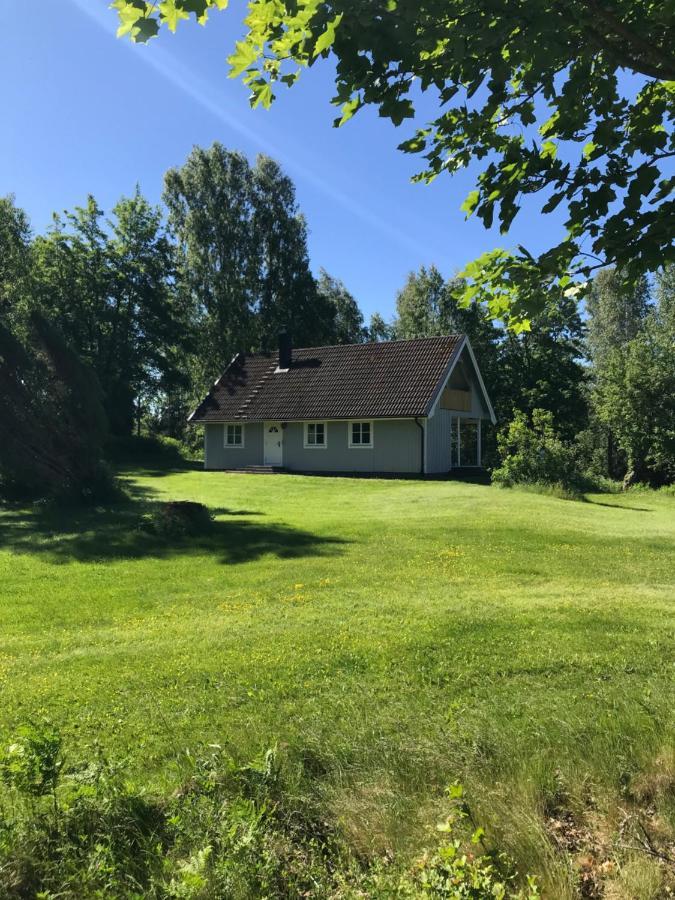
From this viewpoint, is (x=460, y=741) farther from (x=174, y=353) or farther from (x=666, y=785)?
(x=174, y=353)

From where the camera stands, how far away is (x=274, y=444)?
3183 centimetres

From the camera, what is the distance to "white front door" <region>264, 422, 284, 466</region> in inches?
1242

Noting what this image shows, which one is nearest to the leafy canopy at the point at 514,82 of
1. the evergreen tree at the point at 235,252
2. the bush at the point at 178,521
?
the bush at the point at 178,521

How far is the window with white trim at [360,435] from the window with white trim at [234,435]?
6.62m

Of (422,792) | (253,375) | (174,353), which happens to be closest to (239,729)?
(422,792)

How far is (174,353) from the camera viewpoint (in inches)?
1858

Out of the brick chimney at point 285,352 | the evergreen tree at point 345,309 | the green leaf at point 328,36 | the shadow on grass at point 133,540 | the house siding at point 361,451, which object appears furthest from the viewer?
the evergreen tree at point 345,309

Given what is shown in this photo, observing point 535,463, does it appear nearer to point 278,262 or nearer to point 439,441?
point 439,441

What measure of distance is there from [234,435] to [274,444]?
277 centimetres

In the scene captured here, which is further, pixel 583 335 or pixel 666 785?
pixel 583 335

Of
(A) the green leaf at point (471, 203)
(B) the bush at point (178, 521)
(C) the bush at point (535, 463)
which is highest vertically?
(A) the green leaf at point (471, 203)

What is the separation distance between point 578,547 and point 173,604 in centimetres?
776

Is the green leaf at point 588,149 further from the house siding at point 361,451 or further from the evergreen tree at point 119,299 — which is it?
the evergreen tree at point 119,299

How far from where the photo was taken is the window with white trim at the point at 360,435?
28.8 meters
